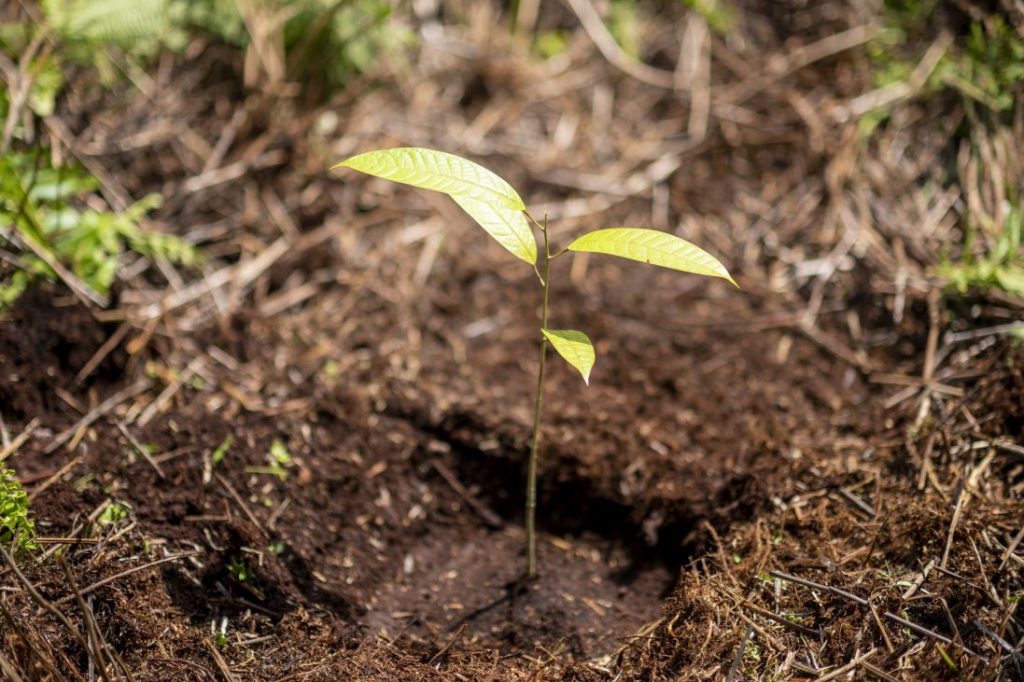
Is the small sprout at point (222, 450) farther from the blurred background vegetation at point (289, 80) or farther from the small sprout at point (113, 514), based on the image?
the blurred background vegetation at point (289, 80)

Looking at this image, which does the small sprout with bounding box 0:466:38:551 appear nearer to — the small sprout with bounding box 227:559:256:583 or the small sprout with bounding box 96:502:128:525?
the small sprout with bounding box 96:502:128:525

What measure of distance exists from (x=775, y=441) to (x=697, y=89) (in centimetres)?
193

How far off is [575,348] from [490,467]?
38.4 inches

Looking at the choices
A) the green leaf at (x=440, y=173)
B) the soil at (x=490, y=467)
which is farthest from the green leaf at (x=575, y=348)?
the soil at (x=490, y=467)

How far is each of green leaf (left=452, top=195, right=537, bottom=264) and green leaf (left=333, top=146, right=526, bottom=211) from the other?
0.01 metres

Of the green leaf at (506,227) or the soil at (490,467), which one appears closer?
the green leaf at (506,227)

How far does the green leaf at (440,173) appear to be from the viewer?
157cm

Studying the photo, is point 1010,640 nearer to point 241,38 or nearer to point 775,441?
A: point 775,441

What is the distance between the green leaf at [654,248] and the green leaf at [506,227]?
0.33 feet

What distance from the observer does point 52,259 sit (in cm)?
238

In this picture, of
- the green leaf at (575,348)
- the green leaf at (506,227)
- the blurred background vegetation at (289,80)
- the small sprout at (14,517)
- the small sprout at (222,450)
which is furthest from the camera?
the blurred background vegetation at (289,80)

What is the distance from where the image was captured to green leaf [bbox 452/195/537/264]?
1631 mm

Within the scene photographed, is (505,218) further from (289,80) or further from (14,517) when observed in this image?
(289,80)

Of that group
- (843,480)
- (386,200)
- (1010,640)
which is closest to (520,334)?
(386,200)
